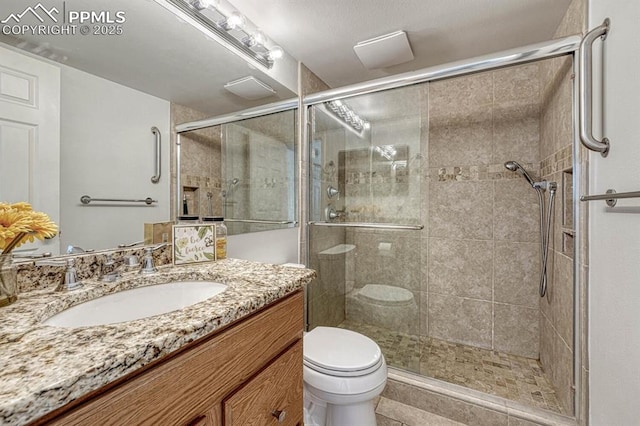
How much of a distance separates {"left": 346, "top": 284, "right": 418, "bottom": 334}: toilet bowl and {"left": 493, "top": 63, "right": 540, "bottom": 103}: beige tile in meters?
1.60

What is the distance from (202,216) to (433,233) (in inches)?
70.6

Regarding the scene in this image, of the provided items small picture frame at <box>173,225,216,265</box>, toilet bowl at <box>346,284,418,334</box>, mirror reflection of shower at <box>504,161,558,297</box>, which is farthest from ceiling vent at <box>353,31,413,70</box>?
toilet bowl at <box>346,284,418,334</box>

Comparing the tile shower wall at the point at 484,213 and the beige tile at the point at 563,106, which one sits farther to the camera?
the tile shower wall at the point at 484,213

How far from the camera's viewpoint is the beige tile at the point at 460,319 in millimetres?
2002

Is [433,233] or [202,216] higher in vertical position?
[202,216]

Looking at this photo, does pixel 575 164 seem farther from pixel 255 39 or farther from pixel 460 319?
pixel 255 39

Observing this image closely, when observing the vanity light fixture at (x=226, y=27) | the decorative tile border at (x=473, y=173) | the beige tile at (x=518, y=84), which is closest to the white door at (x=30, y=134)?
the vanity light fixture at (x=226, y=27)

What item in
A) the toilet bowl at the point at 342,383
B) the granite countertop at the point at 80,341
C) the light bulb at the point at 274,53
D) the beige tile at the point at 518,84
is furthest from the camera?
the beige tile at the point at 518,84

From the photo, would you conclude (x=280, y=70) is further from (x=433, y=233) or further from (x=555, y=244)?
(x=555, y=244)

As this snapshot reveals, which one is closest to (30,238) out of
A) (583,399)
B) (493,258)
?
(583,399)

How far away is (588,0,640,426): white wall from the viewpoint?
33.1 inches

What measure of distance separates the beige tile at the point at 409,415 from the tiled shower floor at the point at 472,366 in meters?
0.20

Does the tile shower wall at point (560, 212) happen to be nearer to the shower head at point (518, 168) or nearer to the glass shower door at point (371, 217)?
the shower head at point (518, 168)

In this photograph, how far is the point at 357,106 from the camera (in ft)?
5.90
